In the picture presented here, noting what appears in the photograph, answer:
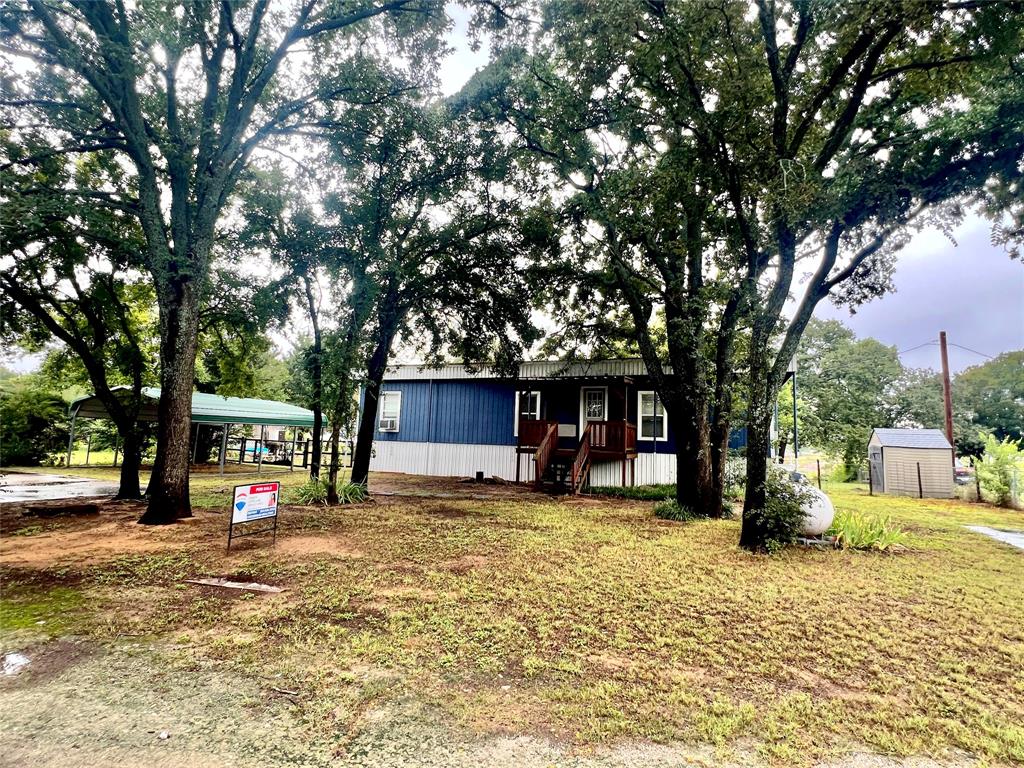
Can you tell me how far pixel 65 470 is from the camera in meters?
16.6

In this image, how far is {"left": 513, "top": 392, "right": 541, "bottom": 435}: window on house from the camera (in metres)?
16.0

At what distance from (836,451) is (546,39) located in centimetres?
2666

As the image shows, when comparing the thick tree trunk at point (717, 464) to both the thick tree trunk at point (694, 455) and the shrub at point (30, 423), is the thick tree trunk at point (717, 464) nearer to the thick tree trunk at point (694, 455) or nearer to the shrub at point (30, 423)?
the thick tree trunk at point (694, 455)

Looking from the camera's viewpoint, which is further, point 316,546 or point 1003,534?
point 1003,534

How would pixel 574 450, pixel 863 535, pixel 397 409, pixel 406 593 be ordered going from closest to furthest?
pixel 406 593
pixel 863 535
pixel 574 450
pixel 397 409

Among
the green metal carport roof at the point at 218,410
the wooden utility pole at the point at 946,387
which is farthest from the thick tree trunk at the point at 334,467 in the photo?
the wooden utility pole at the point at 946,387

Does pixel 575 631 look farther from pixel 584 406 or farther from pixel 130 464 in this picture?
pixel 584 406

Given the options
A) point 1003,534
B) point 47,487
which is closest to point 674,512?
point 1003,534

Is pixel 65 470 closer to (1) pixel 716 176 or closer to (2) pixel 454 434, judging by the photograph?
(2) pixel 454 434

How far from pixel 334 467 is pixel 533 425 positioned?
6.59 m

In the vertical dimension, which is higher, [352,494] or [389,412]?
[389,412]

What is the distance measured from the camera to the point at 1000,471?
1245 cm

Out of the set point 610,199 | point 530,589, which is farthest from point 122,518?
point 610,199

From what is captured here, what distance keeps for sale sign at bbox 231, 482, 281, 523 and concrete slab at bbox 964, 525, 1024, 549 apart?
11.3 meters
